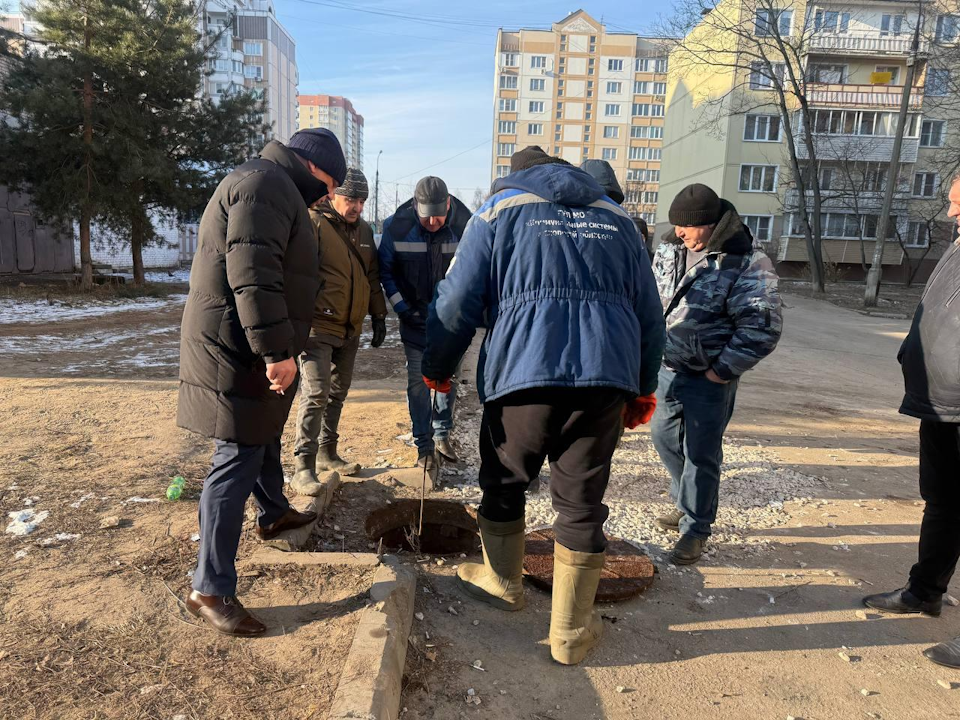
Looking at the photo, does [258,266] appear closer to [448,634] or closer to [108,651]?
[108,651]

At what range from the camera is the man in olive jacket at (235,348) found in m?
2.41

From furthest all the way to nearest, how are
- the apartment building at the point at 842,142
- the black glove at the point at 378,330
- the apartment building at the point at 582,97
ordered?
the apartment building at the point at 582,97
the apartment building at the point at 842,142
the black glove at the point at 378,330

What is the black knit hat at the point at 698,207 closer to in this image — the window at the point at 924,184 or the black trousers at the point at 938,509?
the black trousers at the point at 938,509

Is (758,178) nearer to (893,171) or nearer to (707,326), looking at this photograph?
(893,171)

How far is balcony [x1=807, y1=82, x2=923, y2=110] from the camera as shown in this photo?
33.9 meters

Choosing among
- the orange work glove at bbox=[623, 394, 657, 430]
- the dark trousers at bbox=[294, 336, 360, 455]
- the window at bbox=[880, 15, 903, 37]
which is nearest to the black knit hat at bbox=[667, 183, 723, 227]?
the orange work glove at bbox=[623, 394, 657, 430]

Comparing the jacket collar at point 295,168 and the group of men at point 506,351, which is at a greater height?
the jacket collar at point 295,168

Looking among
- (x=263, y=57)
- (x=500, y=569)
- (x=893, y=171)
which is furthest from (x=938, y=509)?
(x=263, y=57)

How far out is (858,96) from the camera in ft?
113

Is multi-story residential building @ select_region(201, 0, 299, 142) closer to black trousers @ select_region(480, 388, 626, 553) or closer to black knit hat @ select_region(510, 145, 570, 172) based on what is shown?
black knit hat @ select_region(510, 145, 570, 172)

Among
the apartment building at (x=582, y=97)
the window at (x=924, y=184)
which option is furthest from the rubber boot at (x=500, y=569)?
the apartment building at (x=582, y=97)

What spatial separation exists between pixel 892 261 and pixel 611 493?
36.7m

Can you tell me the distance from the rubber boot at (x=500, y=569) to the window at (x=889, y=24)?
4247 cm

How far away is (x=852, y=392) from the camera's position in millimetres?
8367
